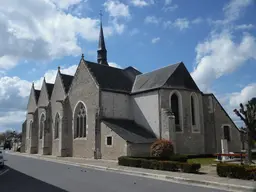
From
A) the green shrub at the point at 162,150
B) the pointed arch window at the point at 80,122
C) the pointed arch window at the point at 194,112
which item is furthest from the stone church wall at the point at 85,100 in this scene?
the pointed arch window at the point at 194,112

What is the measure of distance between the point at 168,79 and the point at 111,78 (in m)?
6.93

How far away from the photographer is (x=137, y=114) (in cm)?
2858

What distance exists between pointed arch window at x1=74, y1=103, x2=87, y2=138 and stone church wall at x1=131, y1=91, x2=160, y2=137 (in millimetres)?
5765

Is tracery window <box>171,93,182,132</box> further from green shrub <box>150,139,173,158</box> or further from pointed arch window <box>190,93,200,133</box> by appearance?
green shrub <box>150,139,173,158</box>

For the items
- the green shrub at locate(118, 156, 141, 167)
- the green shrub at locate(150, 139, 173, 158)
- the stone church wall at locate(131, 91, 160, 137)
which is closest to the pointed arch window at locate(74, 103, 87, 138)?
the stone church wall at locate(131, 91, 160, 137)

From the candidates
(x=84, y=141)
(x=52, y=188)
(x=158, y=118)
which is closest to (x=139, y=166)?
(x=52, y=188)

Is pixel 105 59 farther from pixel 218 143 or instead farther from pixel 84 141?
pixel 218 143

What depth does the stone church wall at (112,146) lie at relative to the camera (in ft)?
71.7

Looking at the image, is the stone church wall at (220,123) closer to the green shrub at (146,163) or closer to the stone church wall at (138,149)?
the stone church wall at (138,149)

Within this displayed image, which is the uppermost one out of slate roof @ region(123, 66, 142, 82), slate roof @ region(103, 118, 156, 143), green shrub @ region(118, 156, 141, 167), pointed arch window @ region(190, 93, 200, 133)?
slate roof @ region(123, 66, 142, 82)

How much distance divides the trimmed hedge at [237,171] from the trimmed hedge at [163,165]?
1.70 metres

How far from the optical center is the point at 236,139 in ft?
95.7

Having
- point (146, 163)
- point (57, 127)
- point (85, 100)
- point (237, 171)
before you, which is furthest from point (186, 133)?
point (57, 127)

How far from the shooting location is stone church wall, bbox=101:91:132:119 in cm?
2664
